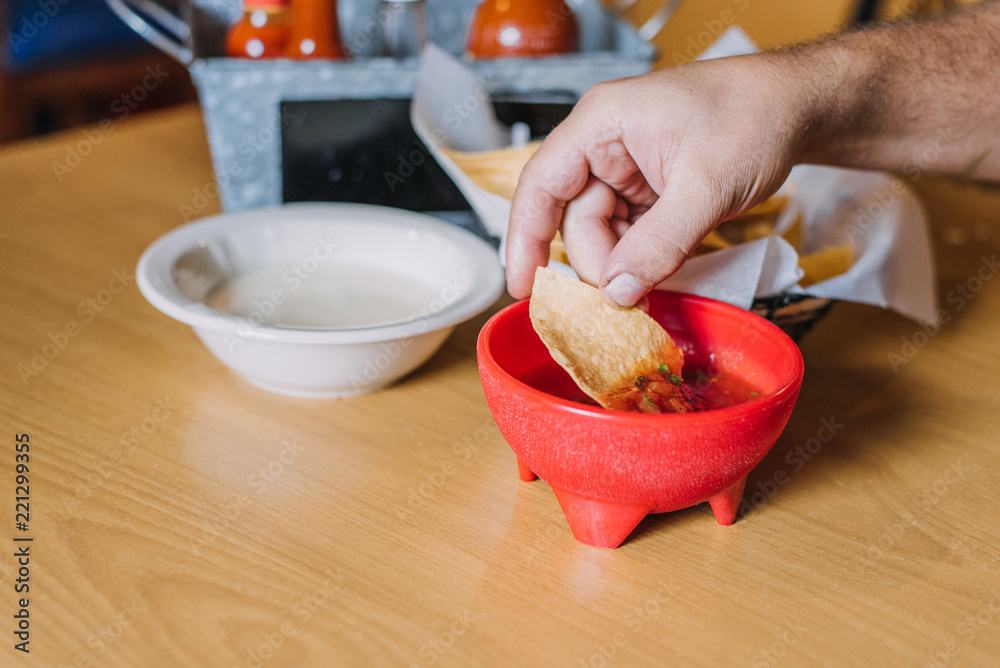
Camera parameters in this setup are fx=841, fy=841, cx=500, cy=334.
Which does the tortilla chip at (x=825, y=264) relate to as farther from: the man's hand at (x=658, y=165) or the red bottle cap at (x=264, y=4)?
the red bottle cap at (x=264, y=4)

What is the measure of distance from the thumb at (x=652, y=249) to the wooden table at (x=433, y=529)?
18 cm

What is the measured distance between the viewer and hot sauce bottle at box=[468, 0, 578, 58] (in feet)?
3.90

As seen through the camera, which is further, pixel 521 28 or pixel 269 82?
pixel 521 28

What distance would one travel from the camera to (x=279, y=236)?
0.93m

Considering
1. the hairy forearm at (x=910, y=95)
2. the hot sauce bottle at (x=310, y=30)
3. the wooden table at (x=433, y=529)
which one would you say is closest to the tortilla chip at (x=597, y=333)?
the wooden table at (x=433, y=529)

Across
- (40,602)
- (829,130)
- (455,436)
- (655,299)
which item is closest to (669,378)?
(655,299)

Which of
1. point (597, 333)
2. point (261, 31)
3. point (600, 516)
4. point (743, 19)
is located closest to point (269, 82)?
point (261, 31)

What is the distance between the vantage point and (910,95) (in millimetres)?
851

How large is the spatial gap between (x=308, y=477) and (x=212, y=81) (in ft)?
2.01

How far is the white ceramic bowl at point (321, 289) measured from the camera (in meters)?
0.73

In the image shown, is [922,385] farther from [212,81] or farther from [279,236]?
[212,81]

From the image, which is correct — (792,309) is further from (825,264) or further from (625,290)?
(625,290)

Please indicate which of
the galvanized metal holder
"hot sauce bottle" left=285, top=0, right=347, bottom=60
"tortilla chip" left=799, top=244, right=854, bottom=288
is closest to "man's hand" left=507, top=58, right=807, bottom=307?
"tortilla chip" left=799, top=244, right=854, bottom=288

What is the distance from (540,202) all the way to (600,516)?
29 centimetres
